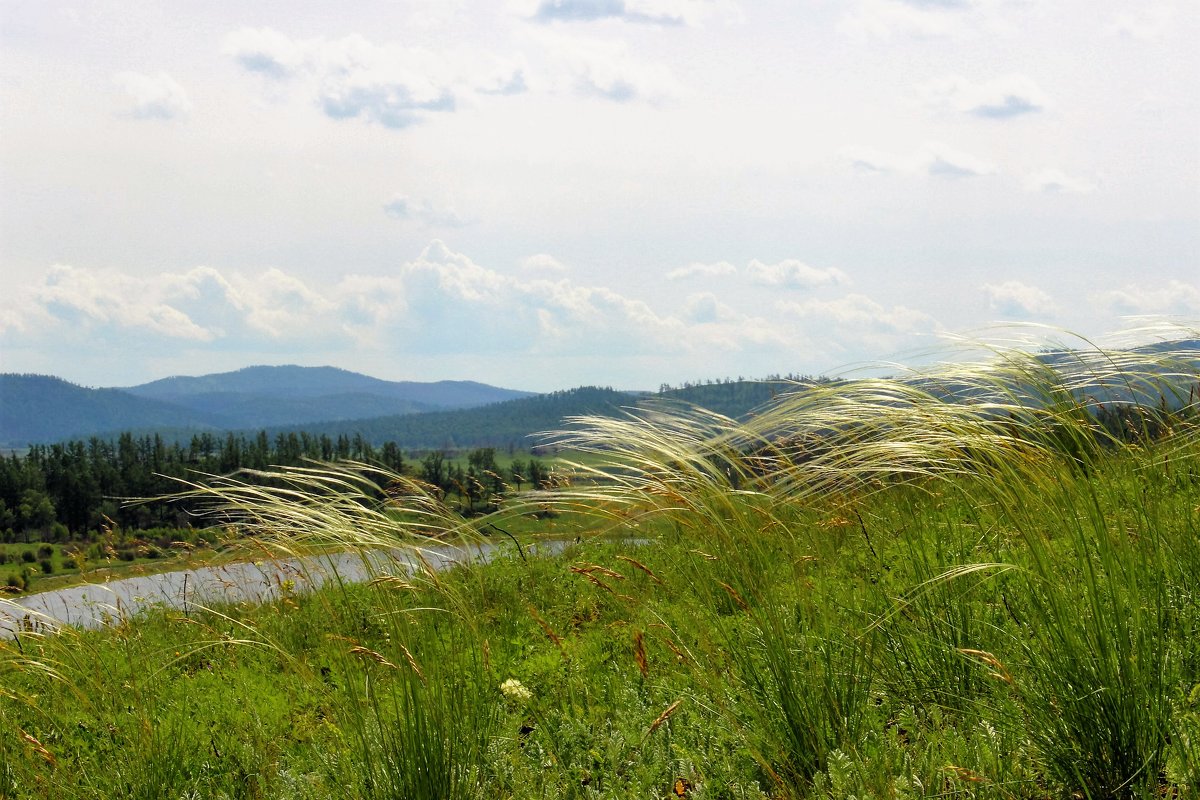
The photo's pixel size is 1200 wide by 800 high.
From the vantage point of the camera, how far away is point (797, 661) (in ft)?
11.3

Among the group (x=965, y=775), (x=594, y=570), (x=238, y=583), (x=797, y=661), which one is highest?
(x=594, y=570)

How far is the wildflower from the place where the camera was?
4.49 meters

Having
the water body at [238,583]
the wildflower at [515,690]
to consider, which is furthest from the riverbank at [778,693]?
the water body at [238,583]

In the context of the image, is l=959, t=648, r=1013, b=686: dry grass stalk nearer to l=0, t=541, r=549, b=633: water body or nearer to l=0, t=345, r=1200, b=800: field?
l=0, t=345, r=1200, b=800: field

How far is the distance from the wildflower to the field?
0.02 meters

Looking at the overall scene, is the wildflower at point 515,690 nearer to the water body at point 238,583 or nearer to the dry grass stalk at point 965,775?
the water body at point 238,583

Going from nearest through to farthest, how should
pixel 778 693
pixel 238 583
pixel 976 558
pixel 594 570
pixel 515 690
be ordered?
pixel 778 693
pixel 594 570
pixel 976 558
pixel 515 690
pixel 238 583

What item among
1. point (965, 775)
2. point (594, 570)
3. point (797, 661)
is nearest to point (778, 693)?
point (797, 661)

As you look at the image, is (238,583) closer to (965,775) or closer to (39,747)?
(39,747)

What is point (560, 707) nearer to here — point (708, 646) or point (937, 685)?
point (708, 646)

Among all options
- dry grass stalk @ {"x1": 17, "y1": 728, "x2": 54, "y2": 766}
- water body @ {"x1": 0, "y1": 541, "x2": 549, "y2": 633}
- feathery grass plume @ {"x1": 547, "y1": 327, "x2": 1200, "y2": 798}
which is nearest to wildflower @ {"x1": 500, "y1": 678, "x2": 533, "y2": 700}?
water body @ {"x1": 0, "y1": 541, "x2": 549, "y2": 633}

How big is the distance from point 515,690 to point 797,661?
1.78 m

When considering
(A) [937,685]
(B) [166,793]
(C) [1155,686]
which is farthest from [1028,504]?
(B) [166,793]

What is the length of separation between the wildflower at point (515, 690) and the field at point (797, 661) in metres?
0.02
